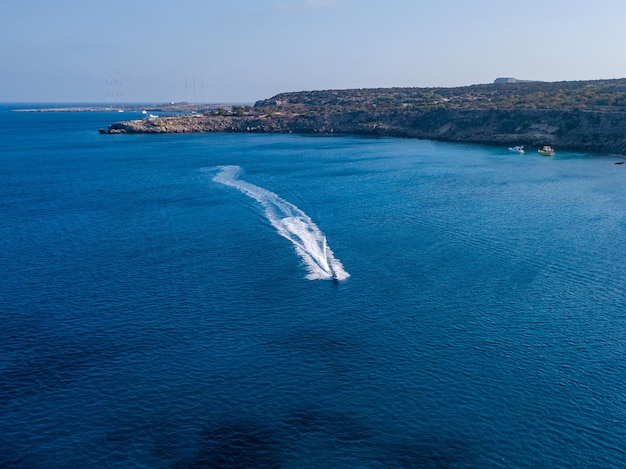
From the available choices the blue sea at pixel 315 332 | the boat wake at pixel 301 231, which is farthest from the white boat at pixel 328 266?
the blue sea at pixel 315 332

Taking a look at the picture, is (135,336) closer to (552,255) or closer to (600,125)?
(552,255)

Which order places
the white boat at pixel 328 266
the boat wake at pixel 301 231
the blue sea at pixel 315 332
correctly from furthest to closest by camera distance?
the boat wake at pixel 301 231 → the white boat at pixel 328 266 → the blue sea at pixel 315 332

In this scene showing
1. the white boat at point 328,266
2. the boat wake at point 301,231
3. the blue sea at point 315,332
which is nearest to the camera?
the blue sea at point 315,332

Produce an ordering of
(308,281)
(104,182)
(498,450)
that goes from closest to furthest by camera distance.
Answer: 1. (498,450)
2. (308,281)
3. (104,182)

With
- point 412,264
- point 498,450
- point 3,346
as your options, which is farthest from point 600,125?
point 3,346

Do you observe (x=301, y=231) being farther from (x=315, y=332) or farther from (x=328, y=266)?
(x=315, y=332)

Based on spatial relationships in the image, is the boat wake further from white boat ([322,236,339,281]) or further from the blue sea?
the blue sea

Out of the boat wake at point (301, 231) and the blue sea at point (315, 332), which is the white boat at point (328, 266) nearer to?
the boat wake at point (301, 231)
